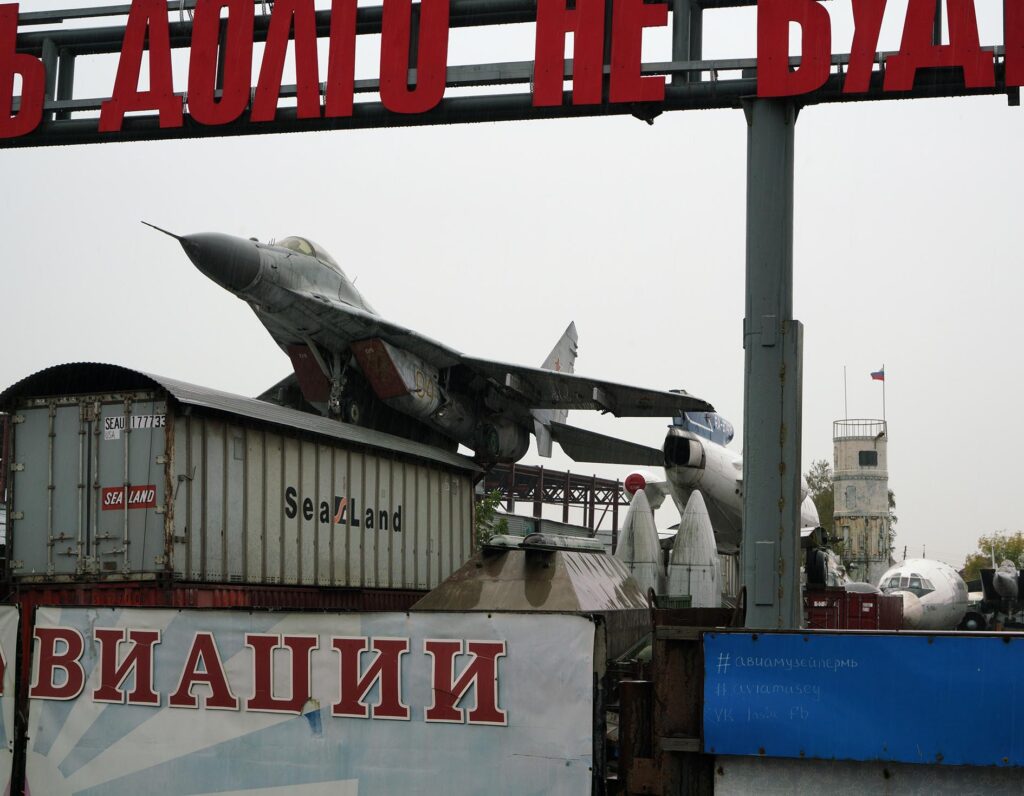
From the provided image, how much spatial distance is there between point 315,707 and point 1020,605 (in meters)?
39.9

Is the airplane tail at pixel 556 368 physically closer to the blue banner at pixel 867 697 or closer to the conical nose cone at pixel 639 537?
the conical nose cone at pixel 639 537

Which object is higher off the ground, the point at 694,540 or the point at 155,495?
the point at 155,495

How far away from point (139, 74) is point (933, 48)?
1018 centimetres

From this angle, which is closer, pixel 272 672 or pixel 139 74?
pixel 272 672

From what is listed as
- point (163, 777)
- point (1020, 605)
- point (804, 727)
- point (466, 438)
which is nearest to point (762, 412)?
point (804, 727)

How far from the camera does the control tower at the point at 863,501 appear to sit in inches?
2579

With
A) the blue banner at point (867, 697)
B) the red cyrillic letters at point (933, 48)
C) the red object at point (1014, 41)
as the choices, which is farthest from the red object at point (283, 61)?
the blue banner at point (867, 697)

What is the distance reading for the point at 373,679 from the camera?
7.52 metres

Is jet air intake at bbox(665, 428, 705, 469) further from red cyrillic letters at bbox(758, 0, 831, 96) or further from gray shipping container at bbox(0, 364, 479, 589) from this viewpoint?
red cyrillic letters at bbox(758, 0, 831, 96)

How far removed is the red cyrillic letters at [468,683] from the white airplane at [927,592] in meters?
32.9

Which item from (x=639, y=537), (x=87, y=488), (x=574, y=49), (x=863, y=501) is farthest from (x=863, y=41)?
(x=863, y=501)

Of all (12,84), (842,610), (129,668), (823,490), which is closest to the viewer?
(129,668)

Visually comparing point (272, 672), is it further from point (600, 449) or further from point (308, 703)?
point (600, 449)

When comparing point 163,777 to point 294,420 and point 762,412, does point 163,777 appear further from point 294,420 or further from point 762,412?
point 294,420
